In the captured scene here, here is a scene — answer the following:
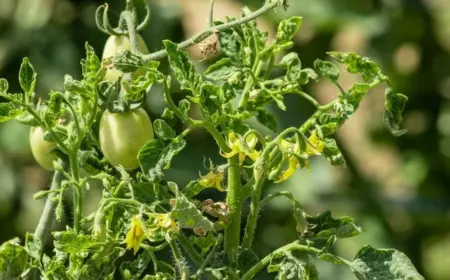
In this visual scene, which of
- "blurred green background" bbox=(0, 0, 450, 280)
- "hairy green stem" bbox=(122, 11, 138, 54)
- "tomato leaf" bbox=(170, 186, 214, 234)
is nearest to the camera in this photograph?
"tomato leaf" bbox=(170, 186, 214, 234)

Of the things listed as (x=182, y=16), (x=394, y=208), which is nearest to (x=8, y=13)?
(x=182, y=16)

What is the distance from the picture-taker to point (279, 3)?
2.18 feet

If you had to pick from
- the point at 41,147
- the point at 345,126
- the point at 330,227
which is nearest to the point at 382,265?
the point at 330,227

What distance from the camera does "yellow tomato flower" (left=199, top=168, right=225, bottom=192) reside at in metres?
0.63

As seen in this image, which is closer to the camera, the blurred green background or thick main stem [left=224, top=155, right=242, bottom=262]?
thick main stem [left=224, top=155, right=242, bottom=262]

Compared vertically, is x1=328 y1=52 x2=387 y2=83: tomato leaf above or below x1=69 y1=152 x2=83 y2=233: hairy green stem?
above

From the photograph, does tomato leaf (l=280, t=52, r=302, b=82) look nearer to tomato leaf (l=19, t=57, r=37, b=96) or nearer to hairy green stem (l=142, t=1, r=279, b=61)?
hairy green stem (l=142, t=1, r=279, b=61)

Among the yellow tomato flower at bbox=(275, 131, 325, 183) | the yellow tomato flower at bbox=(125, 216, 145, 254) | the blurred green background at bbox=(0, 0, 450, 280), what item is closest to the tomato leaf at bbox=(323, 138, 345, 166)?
the yellow tomato flower at bbox=(275, 131, 325, 183)

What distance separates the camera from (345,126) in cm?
175

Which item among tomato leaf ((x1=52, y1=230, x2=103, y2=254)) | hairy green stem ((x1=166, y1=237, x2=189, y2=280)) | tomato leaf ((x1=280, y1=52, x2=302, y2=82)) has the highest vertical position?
tomato leaf ((x1=280, y1=52, x2=302, y2=82))

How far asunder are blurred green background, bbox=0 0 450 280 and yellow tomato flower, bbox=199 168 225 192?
0.71 m

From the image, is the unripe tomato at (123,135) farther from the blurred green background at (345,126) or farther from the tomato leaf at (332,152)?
the blurred green background at (345,126)

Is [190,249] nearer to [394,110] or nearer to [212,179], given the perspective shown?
[212,179]

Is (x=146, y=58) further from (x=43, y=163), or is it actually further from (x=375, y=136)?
(x=375, y=136)
